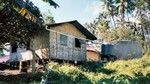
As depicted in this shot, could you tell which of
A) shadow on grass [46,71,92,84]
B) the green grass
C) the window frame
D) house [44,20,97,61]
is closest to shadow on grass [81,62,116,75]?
the green grass

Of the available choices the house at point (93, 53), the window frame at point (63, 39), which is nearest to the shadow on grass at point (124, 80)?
the window frame at point (63, 39)

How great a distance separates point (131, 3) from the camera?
45.7 metres

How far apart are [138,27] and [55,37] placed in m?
19.8

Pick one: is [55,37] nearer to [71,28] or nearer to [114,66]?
[71,28]

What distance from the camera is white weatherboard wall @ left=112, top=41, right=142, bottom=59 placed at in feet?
119

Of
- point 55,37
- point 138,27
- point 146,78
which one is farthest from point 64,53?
point 138,27

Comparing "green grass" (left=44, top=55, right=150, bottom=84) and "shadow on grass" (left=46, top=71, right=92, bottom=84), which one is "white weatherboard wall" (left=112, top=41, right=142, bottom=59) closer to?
"green grass" (left=44, top=55, right=150, bottom=84)

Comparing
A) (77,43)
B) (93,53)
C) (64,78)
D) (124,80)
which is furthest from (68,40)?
(124,80)

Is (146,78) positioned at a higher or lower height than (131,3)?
lower

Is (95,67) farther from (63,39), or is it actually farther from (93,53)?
(93,53)

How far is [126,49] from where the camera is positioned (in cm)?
3662

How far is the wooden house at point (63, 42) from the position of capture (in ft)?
93.4

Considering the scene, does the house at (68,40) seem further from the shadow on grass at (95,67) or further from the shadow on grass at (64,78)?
the shadow on grass at (64,78)

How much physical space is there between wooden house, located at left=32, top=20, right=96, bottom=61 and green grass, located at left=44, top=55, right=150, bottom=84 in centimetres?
227
